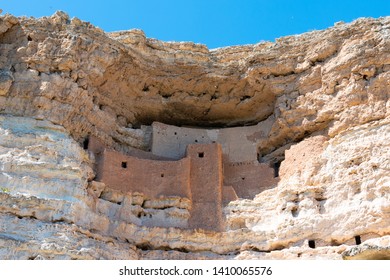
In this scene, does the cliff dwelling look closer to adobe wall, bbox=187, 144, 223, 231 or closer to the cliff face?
adobe wall, bbox=187, 144, 223, 231

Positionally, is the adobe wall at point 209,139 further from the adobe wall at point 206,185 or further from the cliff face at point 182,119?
the adobe wall at point 206,185

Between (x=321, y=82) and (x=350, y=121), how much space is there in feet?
6.03

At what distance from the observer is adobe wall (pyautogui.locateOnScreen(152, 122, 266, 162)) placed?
65.4 ft

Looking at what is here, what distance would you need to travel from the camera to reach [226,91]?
2100 centimetres

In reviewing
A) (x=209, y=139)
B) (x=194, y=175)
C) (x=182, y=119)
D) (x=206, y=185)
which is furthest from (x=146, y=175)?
(x=182, y=119)

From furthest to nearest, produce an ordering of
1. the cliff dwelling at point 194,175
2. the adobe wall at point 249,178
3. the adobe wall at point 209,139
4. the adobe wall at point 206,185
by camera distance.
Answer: the adobe wall at point 209,139 → the adobe wall at point 249,178 → the cliff dwelling at point 194,175 → the adobe wall at point 206,185

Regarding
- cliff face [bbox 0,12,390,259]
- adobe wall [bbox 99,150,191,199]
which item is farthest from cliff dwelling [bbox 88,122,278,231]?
cliff face [bbox 0,12,390,259]

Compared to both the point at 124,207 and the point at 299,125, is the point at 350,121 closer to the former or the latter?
the point at 299,125

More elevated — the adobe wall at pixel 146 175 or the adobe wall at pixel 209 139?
the adobe wall at pixel 209 139

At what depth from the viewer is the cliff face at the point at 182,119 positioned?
16062mm

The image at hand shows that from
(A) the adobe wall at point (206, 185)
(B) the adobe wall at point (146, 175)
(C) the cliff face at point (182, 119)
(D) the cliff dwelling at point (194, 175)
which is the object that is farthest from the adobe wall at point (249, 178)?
(B) the adobe wall at point (146, 175)

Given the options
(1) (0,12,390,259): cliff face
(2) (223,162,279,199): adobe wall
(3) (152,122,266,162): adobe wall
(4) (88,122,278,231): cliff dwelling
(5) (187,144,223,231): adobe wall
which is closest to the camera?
(1) (0,12,390,259): cliff face

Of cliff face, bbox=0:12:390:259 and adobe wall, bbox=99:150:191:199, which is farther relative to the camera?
adobe wall, bbox=99:150:191:199

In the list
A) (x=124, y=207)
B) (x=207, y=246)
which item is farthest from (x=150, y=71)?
(x=207, y=246)
